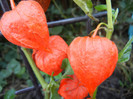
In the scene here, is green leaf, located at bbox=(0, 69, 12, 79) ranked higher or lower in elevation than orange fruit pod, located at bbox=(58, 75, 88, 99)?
lower

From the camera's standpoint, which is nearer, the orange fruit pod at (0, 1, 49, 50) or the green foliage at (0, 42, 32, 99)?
the orange fruit pod at (0, 1, 49, 50)

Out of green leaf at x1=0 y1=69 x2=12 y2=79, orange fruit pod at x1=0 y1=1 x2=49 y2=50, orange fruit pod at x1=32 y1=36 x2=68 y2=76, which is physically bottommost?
green leaf at x1=0 y1=69 x2=12 y2=79

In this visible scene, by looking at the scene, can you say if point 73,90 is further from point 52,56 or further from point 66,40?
point 66,40

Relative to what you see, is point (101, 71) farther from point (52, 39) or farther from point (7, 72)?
point (7, 72)

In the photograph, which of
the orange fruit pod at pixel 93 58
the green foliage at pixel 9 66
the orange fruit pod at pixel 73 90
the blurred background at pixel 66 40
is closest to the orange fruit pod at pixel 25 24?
the orange fruit pod at pixel 93 58

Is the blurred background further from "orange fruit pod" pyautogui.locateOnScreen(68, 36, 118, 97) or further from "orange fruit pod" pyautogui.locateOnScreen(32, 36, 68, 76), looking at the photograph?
"orange fruit pod" pyautogui.locateOnScreen(68, 36, 118, 97)

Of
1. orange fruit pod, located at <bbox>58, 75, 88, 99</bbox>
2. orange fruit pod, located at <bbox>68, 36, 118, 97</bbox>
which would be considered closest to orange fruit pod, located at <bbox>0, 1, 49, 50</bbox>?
orange fruit pod, located at <bbox>68, 36, 118, 97</bbox>

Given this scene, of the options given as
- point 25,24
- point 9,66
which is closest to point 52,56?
point 25,24

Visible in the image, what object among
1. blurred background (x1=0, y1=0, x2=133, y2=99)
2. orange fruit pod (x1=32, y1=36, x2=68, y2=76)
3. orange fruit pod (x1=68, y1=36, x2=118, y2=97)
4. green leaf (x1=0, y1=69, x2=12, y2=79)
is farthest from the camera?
green leaf (x1=0, y1=69, x2=12, y2=79)
